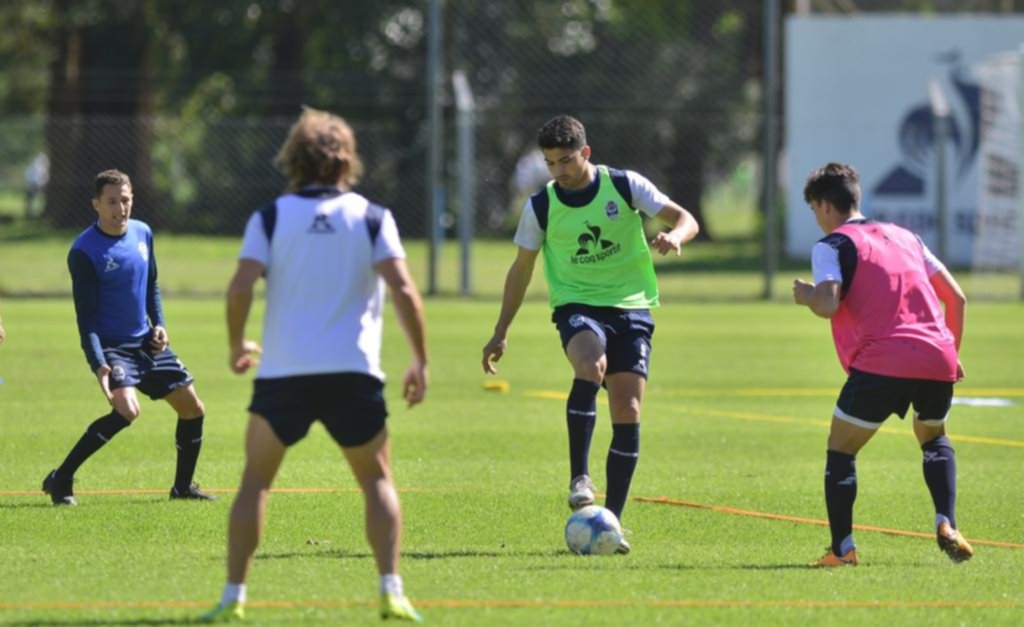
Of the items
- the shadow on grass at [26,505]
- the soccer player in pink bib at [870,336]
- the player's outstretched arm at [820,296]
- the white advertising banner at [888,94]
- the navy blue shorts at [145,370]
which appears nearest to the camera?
the player's outstretched arm at [820,296]

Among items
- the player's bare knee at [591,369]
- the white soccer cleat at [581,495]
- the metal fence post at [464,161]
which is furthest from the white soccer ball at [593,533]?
the metal fence post at [464,161]

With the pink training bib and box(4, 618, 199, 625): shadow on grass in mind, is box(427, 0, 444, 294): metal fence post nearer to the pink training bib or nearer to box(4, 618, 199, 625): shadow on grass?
the pink training bib

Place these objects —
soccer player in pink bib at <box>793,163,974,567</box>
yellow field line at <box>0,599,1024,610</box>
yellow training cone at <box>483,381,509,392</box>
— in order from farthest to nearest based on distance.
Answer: yellow training cone at <box>483,381,509,392</box> → soccer player in pink bib at <box>793,163,974,567</box> → yellow field line at <box>0,599,1024,610</box>

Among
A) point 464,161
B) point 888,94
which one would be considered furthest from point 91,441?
point 888,94

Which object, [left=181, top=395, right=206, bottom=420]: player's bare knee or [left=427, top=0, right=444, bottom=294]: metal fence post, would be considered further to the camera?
[left=427, top=0, right=444, bottom=294]: metal fence post

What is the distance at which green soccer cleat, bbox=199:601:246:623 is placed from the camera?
6.46 m

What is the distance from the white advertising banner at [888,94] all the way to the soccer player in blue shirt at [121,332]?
78.4ft

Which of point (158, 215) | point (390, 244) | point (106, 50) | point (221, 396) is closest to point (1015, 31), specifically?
point (158, 215)

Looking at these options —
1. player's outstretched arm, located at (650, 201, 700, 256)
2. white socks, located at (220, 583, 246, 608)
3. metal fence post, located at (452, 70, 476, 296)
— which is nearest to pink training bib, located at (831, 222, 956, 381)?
player's outstretched arm, located at (650, 201, 700, 256)

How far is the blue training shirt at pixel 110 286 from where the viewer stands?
975 centimetres

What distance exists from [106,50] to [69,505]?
31.3 meters

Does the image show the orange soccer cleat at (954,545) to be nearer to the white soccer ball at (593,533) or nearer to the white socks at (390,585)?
the white soccer ball at (593,533)

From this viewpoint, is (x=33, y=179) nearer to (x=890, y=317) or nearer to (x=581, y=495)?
(x=581, y=495)

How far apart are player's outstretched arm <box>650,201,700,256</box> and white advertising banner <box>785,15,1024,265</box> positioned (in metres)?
24.0
